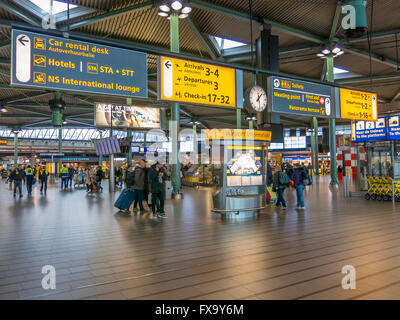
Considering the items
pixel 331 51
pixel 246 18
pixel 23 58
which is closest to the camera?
pixel 23 58

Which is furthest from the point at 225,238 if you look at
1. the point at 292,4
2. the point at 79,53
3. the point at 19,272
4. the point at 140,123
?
the point at 140,123

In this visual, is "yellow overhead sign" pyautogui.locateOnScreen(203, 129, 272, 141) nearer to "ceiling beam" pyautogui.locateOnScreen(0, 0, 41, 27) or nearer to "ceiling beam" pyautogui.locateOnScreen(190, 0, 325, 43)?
"ceiling beam" pyautogui.locateOnScreen(190, 0, 325, 43)

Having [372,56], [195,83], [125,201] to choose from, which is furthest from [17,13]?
[372,56]

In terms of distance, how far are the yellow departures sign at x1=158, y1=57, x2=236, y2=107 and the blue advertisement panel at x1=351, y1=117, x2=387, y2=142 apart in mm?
9988

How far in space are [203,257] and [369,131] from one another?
1312cm

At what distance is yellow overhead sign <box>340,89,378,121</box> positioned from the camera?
9.84 m

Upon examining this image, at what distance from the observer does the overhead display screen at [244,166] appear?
8898 mm

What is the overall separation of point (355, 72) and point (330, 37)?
8.72 m

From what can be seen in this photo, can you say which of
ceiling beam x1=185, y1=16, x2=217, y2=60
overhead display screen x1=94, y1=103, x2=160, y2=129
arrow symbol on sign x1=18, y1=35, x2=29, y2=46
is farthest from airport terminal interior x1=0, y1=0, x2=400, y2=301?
overhead display screen x1=94, y1=103, x2=160, y2=129

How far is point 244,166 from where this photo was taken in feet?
29.8

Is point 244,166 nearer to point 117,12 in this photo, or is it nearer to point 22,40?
point 22,40

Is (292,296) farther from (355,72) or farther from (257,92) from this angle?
(355,72)

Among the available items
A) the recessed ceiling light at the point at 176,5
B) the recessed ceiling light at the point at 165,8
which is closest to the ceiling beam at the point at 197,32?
the recessed ceiling light at the point at 165,8

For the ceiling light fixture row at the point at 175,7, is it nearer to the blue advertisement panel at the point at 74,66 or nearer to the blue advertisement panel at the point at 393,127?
the blue advertisement panel at the point at 74,66
